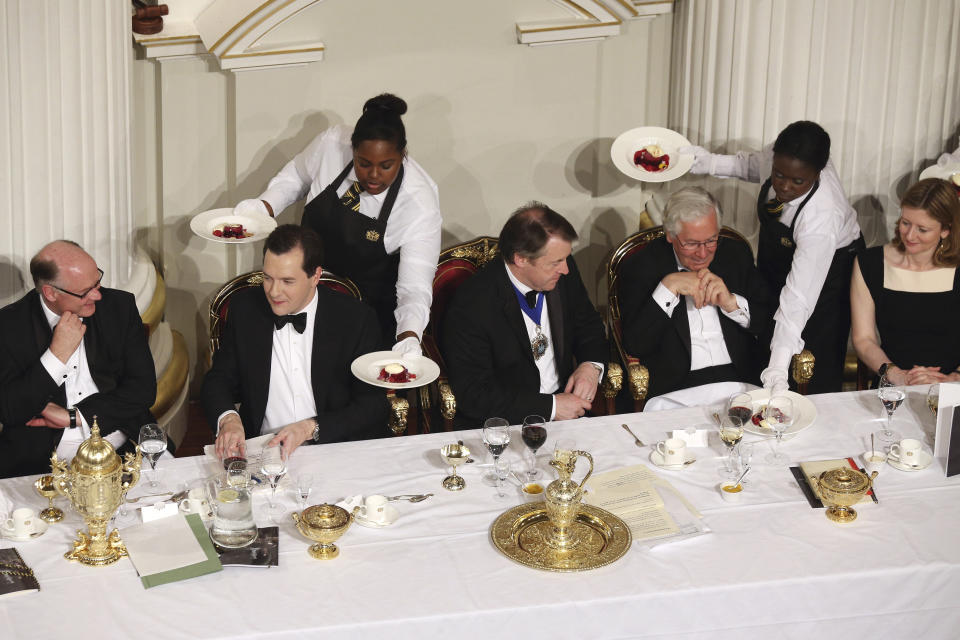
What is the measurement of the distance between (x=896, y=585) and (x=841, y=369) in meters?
2.11

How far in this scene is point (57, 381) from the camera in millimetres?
3695

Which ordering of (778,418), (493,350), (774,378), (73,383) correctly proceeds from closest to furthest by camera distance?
(778,418) → (73,383) → (774,378) → (493,350)

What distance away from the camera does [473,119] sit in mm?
5484

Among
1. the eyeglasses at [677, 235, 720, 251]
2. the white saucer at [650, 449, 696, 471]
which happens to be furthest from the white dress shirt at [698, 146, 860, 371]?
the white saucer at [650, 449, 696, 471]

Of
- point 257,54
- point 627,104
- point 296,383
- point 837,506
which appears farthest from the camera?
point 627,104

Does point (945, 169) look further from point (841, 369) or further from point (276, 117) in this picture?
point (276, 117)

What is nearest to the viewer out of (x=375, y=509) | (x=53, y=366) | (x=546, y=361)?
(x=375, y=509)

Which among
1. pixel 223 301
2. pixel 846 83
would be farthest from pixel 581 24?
pixel 223 301

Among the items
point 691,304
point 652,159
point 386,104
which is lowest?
point 691,304

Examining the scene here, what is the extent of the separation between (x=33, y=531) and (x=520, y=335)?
6.26 ft

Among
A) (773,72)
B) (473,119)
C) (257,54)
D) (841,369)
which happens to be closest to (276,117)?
(257,54)

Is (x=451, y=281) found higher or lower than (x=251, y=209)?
lower

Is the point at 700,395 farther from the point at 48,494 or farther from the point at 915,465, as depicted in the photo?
the point at 48,494

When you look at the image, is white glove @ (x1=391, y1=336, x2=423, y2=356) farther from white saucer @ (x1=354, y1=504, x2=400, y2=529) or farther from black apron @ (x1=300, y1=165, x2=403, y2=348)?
white saucer @ (x1=354, y1=504, x2=400, y2=529)
